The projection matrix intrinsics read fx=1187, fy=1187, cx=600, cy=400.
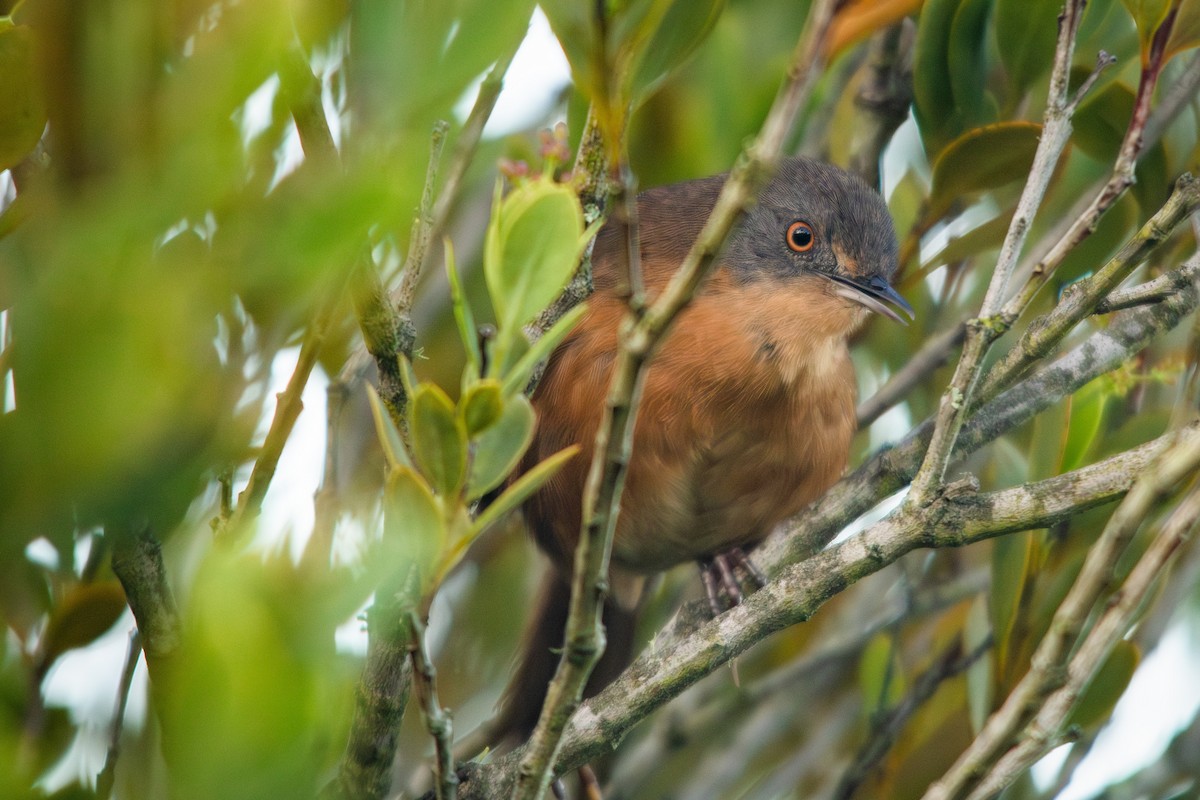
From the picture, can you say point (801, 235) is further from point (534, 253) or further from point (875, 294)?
point (534, 253)

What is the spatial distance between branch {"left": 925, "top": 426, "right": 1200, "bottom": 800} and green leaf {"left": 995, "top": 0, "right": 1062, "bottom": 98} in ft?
5.74

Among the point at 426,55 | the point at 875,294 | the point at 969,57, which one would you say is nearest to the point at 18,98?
the point at 426,55

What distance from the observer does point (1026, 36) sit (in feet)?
11.5

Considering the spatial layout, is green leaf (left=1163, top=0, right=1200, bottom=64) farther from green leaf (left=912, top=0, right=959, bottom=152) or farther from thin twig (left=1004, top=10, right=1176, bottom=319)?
green leaf (left=912, top=0, right=959, bottom=152)

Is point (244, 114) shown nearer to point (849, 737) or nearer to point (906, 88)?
point (906, 88)

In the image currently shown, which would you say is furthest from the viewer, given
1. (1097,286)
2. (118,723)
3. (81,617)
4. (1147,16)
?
(1147,16)

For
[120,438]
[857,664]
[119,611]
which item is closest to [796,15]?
[857,664]

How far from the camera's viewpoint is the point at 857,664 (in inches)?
173

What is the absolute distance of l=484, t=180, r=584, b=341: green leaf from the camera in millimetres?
1667

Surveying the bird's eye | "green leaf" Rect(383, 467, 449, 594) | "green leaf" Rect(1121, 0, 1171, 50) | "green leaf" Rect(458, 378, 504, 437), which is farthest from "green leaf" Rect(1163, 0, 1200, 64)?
"green leaf" Rect(383, 467, 449, 594)

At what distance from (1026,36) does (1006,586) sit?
5.29 feet

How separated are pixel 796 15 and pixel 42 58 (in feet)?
→ 10.0

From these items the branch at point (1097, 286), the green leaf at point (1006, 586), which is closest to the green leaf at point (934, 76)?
the branch at point (1097, 286)

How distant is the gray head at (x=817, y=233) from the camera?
4.51 metres
